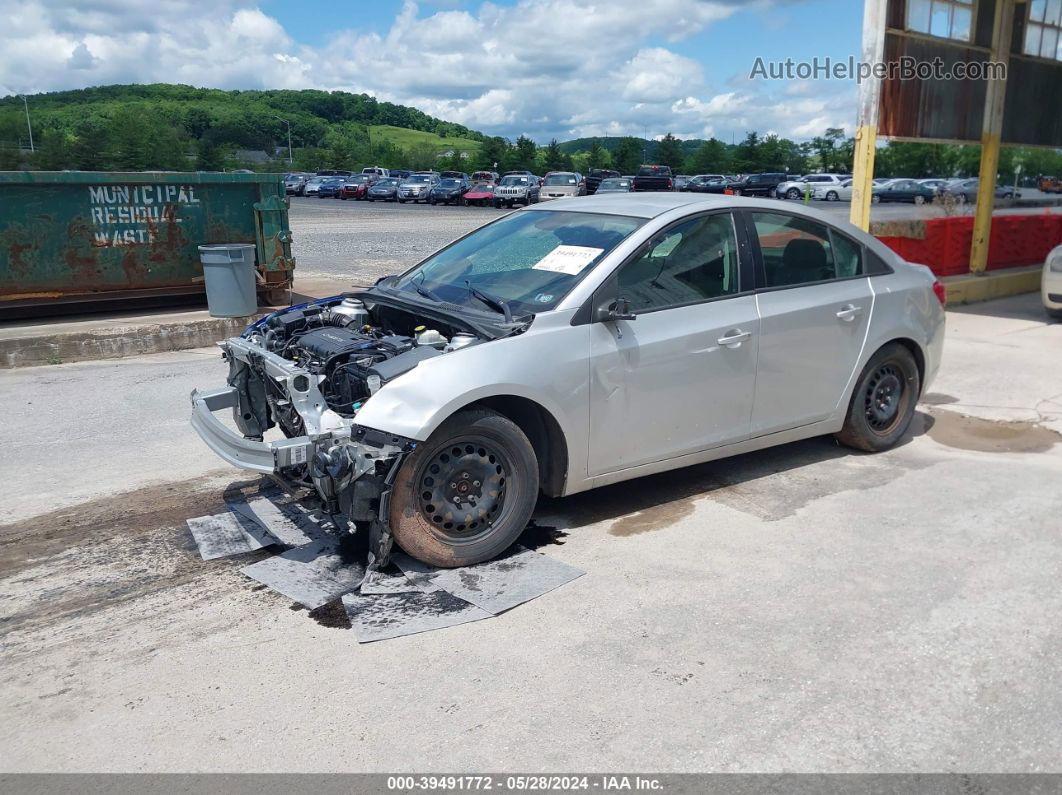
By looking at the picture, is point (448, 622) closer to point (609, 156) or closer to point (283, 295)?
point (283, 295)

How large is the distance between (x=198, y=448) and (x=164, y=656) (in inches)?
118

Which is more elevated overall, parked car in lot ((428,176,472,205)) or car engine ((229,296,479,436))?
parked car in lot ((428,176,472,205))

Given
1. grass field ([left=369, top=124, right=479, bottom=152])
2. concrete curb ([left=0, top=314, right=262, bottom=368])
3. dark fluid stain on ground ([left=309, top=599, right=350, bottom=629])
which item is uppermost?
grass field ([left=369, top=124, right=479, bottom=152])

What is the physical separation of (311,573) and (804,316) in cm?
322

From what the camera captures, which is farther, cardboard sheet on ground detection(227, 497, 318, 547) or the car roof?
the car roof

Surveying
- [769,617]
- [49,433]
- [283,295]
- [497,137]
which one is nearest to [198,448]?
[49,433]

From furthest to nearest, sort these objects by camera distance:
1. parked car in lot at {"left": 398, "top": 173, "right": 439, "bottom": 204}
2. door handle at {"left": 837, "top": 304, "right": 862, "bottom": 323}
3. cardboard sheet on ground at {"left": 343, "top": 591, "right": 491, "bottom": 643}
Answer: parked car in lot at {"left": 398, "top": 173, "right": 439, "bottom": 204} → door handle at {"left": 837, "top": 304, "right": 862, "bottom": 323} → cardboard sheet on ground at {"left": 343, "top": 591, "right": 491, "bottom": 643}

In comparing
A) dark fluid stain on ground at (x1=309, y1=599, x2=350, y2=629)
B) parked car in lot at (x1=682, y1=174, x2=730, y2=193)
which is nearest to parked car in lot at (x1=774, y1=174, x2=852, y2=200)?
parked car in lot at (x1=682, y1=174, x2=730, y2=193)

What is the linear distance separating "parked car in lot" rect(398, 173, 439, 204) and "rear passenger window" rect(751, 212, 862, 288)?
47.6 meters

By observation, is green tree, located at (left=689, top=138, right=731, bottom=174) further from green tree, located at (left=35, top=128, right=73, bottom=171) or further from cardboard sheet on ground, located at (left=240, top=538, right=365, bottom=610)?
cardboard sheet on ground, located at (left=240, top=538, right=365, bottom=610)

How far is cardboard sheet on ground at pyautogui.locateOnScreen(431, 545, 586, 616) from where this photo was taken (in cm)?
411

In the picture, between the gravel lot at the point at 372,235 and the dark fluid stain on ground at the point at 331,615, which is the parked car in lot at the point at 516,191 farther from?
the dark fluid stain on ground at the point at 331,615

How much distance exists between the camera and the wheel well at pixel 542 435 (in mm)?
4504

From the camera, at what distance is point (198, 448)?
253 inches
